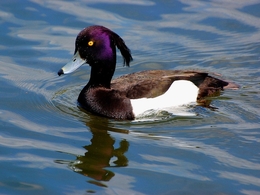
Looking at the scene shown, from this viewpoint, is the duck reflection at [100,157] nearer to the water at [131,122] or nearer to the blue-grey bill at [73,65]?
the water at [131,122]

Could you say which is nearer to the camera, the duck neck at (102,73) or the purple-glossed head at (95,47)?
the purple-glossed head at (95,47)

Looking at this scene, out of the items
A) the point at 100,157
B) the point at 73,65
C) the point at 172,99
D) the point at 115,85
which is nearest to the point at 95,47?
the point at 73,65

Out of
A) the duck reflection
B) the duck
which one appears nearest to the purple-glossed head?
the duck

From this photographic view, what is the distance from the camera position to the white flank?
333 inches

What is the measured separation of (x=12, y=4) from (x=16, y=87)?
3.55 meters

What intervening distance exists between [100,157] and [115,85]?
6.24 ft

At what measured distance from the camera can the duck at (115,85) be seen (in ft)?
27.7

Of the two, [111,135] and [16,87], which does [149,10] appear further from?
[111,135]

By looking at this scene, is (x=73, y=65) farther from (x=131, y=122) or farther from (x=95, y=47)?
(x=131, y=122)

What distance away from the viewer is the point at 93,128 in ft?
26.3

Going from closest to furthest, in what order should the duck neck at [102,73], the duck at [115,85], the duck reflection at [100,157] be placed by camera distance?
the duck reflection at [100,157] < the duck at [115,85] < the duck neck at [102,73]

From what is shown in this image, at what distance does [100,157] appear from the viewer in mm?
7102

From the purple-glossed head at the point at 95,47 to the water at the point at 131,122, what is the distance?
2.15ft

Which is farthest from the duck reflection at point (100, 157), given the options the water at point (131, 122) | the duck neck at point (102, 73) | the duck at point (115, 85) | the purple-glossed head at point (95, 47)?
the purple-glossed head at point (95, 47)
